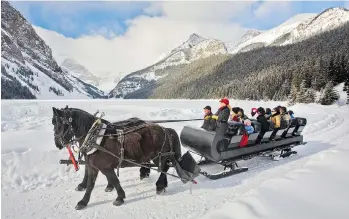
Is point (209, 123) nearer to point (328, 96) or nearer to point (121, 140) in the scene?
point (121, 140)

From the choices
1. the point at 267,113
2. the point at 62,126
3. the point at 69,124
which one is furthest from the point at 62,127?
the point at 267,113

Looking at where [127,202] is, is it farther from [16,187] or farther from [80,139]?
[16,187]

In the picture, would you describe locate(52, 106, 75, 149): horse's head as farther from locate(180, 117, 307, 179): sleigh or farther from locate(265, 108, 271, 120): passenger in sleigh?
locate(265, 108, 271, 120): passenger in sleigh

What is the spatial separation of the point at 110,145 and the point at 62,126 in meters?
1.20

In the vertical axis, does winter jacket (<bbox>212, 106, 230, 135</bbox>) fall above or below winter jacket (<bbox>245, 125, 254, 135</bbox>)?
above

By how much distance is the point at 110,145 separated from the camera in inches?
300

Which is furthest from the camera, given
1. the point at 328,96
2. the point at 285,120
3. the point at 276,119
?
the point at 328,96

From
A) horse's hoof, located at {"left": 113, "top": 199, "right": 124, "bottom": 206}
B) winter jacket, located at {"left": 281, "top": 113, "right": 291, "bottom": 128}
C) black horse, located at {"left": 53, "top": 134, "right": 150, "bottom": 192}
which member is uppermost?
winter jacket, located at {"left": 281, "top": 113, "right": 291, "bottom": 128}

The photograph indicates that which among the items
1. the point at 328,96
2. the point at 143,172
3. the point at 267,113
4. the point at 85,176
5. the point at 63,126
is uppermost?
the point at 63,126

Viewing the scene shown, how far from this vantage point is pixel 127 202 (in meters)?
7.59

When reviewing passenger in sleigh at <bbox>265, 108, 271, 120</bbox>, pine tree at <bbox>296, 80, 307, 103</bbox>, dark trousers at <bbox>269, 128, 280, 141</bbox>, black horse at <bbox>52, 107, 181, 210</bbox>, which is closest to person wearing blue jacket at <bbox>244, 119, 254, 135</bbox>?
dark trousers at <bbox>269, 128, 280, 141</bbox>

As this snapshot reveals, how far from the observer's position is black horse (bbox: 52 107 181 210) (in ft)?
23.8

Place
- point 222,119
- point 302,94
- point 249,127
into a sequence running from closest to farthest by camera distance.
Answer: point 222,119
point 249,127
point 302,94

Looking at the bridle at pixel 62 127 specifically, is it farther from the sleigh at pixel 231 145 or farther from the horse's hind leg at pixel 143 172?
the sleigh at pixel 231 145
